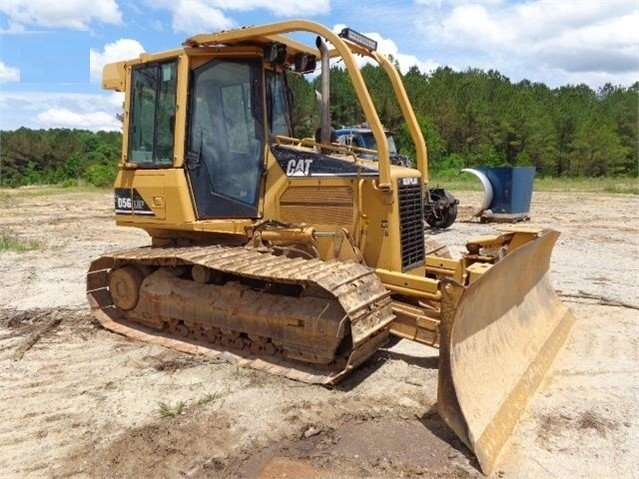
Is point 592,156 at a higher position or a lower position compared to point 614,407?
higher

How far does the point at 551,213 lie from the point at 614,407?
593 inches

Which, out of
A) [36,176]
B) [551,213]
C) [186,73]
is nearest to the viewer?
[186,73]

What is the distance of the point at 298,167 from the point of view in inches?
224

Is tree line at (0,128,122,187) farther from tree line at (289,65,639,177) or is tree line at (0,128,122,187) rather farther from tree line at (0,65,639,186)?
tree line at (289,65,639,177)

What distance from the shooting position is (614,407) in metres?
4.32

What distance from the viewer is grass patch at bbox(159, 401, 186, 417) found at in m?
4.13

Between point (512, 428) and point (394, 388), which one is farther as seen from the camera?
point (394, 388)

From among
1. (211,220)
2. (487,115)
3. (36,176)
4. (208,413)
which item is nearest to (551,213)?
(211,220)

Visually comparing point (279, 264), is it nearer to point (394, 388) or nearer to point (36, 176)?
point (394, 388)

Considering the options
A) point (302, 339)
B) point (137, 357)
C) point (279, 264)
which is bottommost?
point (137, 357)

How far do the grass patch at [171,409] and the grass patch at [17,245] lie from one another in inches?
348

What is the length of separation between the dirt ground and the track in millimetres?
226

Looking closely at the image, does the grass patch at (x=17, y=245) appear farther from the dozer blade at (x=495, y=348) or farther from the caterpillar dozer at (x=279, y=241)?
the dozer blade at (x=495, y=348)

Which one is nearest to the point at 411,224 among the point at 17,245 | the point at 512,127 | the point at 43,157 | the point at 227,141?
the point at 227,141
